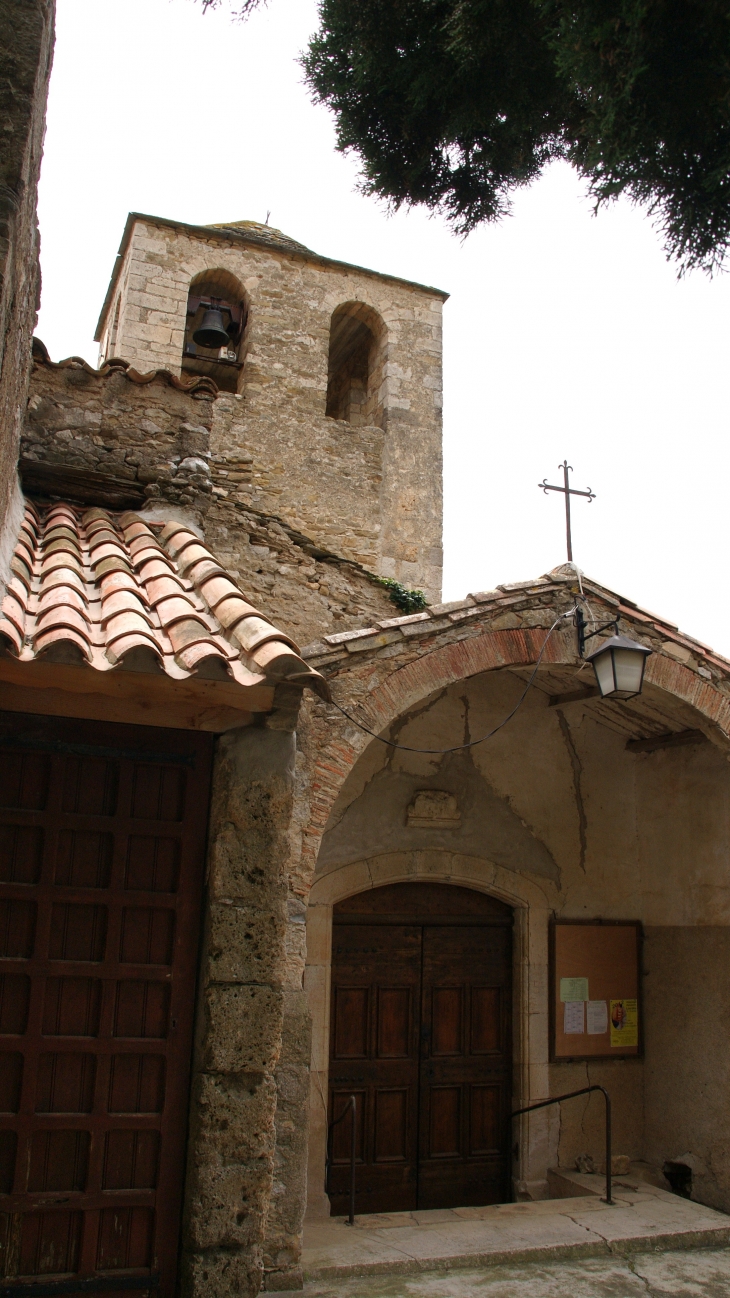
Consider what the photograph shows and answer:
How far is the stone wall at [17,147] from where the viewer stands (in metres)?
2.76

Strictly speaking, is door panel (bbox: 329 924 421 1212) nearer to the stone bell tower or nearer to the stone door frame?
the stone door frame

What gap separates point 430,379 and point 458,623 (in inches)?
349

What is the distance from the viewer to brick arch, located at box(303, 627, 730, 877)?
547cm

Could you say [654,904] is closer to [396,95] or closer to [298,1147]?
[298,1147]

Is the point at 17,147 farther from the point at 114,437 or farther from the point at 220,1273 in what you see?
the point at 220,1273

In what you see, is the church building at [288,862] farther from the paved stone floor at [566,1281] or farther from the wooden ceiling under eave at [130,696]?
the paved stone floor at [566,1281]

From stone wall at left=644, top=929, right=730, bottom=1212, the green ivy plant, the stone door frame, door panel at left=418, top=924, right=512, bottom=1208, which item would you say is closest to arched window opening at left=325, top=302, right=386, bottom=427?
the green ivy plant

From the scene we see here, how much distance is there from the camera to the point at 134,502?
5359 millimetres

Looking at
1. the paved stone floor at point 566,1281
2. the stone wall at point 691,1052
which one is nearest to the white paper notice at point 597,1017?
the stone wall at point 691,1052

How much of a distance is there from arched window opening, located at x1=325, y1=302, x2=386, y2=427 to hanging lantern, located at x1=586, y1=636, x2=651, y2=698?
27.0 feet

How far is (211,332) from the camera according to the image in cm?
1199

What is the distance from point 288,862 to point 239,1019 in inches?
42.3

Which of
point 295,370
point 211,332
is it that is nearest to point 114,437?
point 211,332

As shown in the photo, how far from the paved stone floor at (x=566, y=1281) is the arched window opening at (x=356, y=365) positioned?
1052 cm
